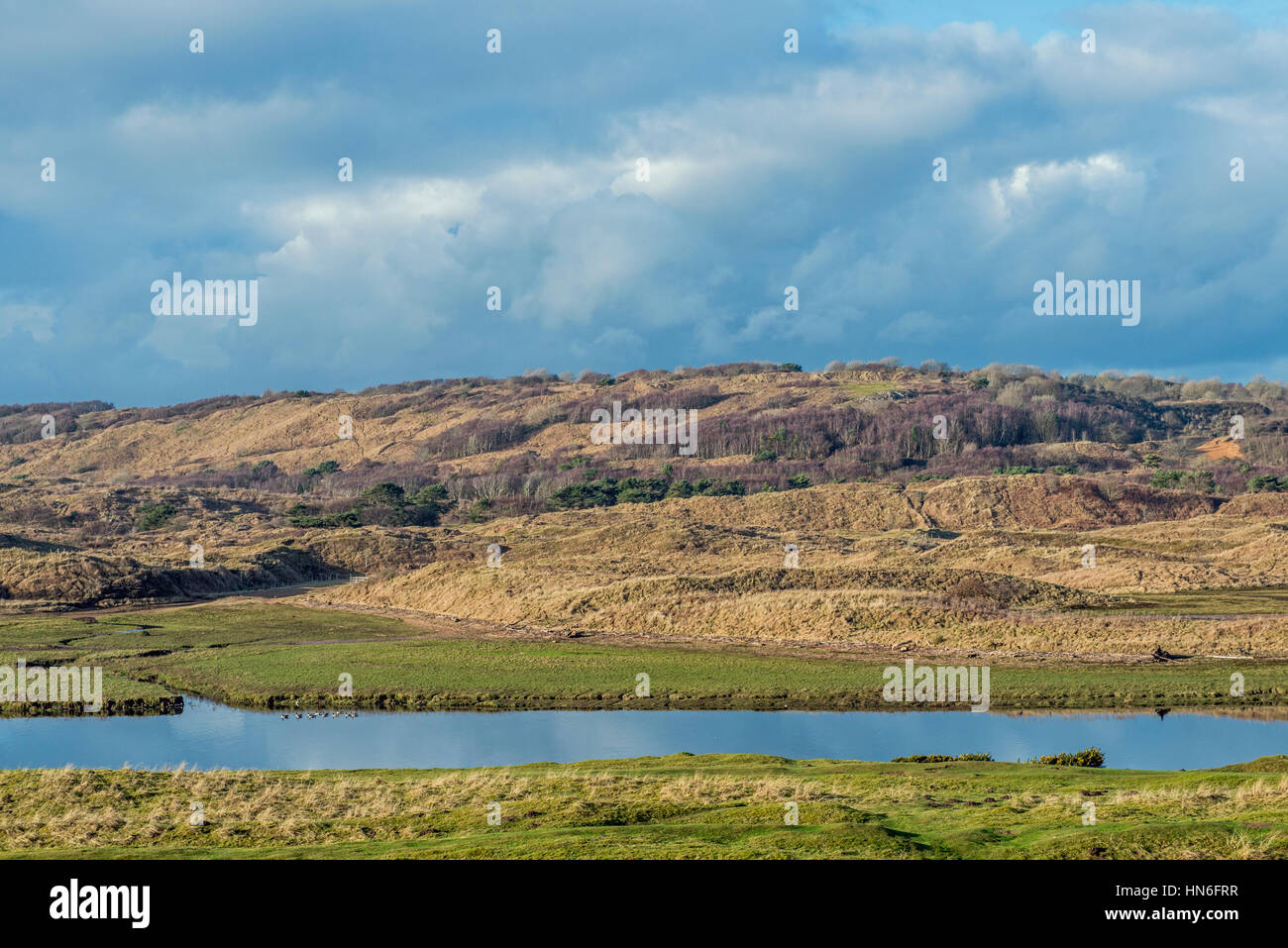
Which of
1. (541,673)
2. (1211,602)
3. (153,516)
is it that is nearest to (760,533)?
(1211,602)

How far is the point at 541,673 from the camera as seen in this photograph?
47.9 meters

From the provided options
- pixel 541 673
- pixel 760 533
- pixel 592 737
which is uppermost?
pixel 760 533

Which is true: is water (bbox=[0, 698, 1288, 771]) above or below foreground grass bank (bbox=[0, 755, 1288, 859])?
below

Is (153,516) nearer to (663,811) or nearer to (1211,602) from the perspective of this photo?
(1211,602)

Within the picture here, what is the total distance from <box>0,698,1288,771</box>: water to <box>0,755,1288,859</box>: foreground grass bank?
426 centimetres

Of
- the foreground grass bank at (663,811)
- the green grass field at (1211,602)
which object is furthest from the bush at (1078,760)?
the green grass field at (1211,602)

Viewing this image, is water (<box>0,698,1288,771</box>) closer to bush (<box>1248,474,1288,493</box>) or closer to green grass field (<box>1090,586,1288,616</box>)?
green grass field (<box>1090,586,1288,616</box>)

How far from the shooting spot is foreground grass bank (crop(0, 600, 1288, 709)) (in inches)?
1667

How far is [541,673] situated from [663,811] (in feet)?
83.5

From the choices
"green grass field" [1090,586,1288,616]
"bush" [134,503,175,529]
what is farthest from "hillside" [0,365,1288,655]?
"green grass field" [1090,586,1288,616]
